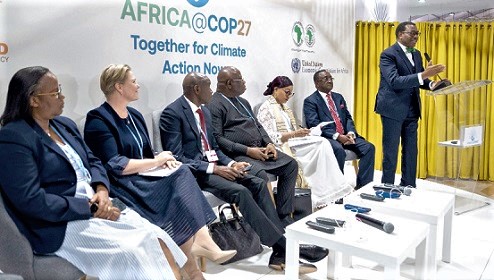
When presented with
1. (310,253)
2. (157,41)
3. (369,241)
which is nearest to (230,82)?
(157,41)

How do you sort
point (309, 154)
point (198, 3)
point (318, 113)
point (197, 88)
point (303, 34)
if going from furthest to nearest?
point (303, 34) → point (318, 113) → point (309, 154) → point (198, 3) → point (197, 88)

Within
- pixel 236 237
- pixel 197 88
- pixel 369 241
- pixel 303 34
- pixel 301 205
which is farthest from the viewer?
pixel 303 34

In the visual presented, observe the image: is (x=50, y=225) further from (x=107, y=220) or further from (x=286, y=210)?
(x=286, y=210)

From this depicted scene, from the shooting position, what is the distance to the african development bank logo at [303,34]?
6090 millimetres

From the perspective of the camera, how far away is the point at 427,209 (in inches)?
126

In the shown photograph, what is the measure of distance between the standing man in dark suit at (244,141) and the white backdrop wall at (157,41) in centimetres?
51

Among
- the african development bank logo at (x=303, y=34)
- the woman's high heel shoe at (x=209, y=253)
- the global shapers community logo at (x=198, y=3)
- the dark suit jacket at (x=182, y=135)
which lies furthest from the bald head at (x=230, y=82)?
the african development bank logo at (x=303, y=34)

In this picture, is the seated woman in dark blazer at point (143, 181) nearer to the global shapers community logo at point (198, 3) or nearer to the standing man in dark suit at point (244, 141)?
the standing man in dark suit at point (244, 141)

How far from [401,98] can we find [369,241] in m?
2.84

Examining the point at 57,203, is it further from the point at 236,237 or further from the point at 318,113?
the point at 318,113

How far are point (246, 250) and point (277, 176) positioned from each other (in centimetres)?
79

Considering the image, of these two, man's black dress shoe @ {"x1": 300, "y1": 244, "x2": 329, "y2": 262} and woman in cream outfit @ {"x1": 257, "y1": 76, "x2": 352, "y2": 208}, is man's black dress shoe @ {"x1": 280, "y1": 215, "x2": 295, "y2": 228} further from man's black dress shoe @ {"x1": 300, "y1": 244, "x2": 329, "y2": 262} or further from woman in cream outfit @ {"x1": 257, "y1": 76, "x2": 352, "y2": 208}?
Answer: woman in cream outfit @ {"x1": 257, "y1": 76, "x2": 352, "y2": 208}

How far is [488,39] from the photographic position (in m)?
6.49

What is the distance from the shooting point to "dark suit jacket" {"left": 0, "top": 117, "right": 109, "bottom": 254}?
7.48ft
